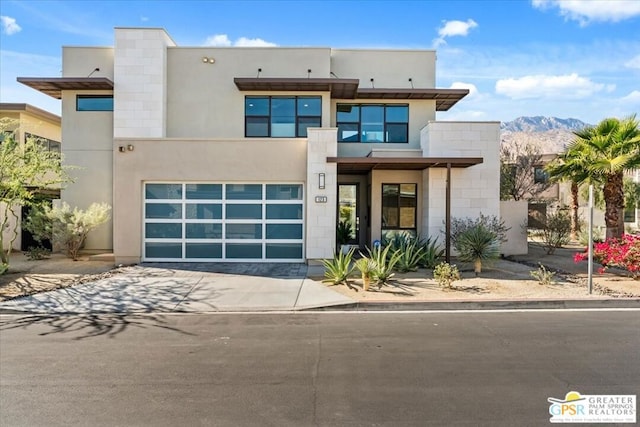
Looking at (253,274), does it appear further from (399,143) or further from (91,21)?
(91,21)

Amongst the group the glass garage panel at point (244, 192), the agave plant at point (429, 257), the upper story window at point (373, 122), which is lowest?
the agave plant at point (429, 257)

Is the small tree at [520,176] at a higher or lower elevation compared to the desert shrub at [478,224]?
higher

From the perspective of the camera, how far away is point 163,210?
Answer: 14.4 meters

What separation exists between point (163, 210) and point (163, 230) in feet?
2.23

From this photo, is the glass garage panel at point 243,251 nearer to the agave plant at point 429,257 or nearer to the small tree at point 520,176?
the agave plant at point 429,257

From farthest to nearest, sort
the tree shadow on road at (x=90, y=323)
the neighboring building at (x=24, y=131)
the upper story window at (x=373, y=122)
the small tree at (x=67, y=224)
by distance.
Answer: the neighboring building at (x=24, y=131) < the upper story window at (x=373, y=122) < the small tree at (x=67, y=224) < the tree shadow on road at (x=90, y=323)

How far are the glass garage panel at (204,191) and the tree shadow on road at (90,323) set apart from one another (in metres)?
6.40

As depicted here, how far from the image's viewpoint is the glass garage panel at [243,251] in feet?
47.2

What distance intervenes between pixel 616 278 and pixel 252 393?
11.1 meters

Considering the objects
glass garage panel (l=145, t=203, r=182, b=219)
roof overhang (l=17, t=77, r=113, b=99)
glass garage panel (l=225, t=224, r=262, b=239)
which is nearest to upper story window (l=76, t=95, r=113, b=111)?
roof overhang (l=17, t=77, r=113, b=99)

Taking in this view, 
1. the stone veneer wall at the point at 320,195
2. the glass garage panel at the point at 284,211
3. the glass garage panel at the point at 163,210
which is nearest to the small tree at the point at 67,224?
the glass garage panel at the point at 163,210

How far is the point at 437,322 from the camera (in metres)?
7.79

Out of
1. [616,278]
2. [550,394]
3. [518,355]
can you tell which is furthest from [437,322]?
[616,278]

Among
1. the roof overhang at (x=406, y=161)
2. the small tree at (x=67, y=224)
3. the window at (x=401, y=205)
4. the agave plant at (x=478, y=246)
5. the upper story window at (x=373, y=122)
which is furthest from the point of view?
Result: the upper story window at (x=373, y=122)
